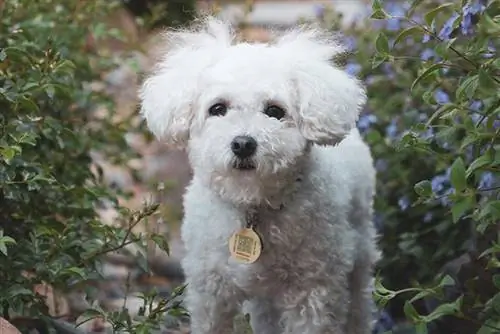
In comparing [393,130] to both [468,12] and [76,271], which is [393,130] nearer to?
[468,12]

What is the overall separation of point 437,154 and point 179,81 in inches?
30.4

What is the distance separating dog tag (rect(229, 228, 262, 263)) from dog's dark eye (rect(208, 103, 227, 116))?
36cm

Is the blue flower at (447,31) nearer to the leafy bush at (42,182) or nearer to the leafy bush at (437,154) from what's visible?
the leafy bush at (437,154)

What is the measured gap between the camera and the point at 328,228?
3.11 m

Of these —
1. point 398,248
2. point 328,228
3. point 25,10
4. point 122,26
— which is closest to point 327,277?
point 328,228

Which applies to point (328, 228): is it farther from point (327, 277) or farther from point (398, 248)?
point (398, 248)

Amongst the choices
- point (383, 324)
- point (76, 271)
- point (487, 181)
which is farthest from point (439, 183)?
point (76, 271)

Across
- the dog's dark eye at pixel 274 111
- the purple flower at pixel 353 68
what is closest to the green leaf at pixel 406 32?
the dog's dark eye at pixel 274 111

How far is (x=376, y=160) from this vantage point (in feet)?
14.6

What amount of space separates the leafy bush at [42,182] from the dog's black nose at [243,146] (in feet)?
1.37

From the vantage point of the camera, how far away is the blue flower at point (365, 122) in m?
4.40

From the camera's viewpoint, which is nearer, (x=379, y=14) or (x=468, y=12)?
(x=379, y=14)

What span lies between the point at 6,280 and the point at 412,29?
1.39 m

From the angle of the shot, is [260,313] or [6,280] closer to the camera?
[6,280]
